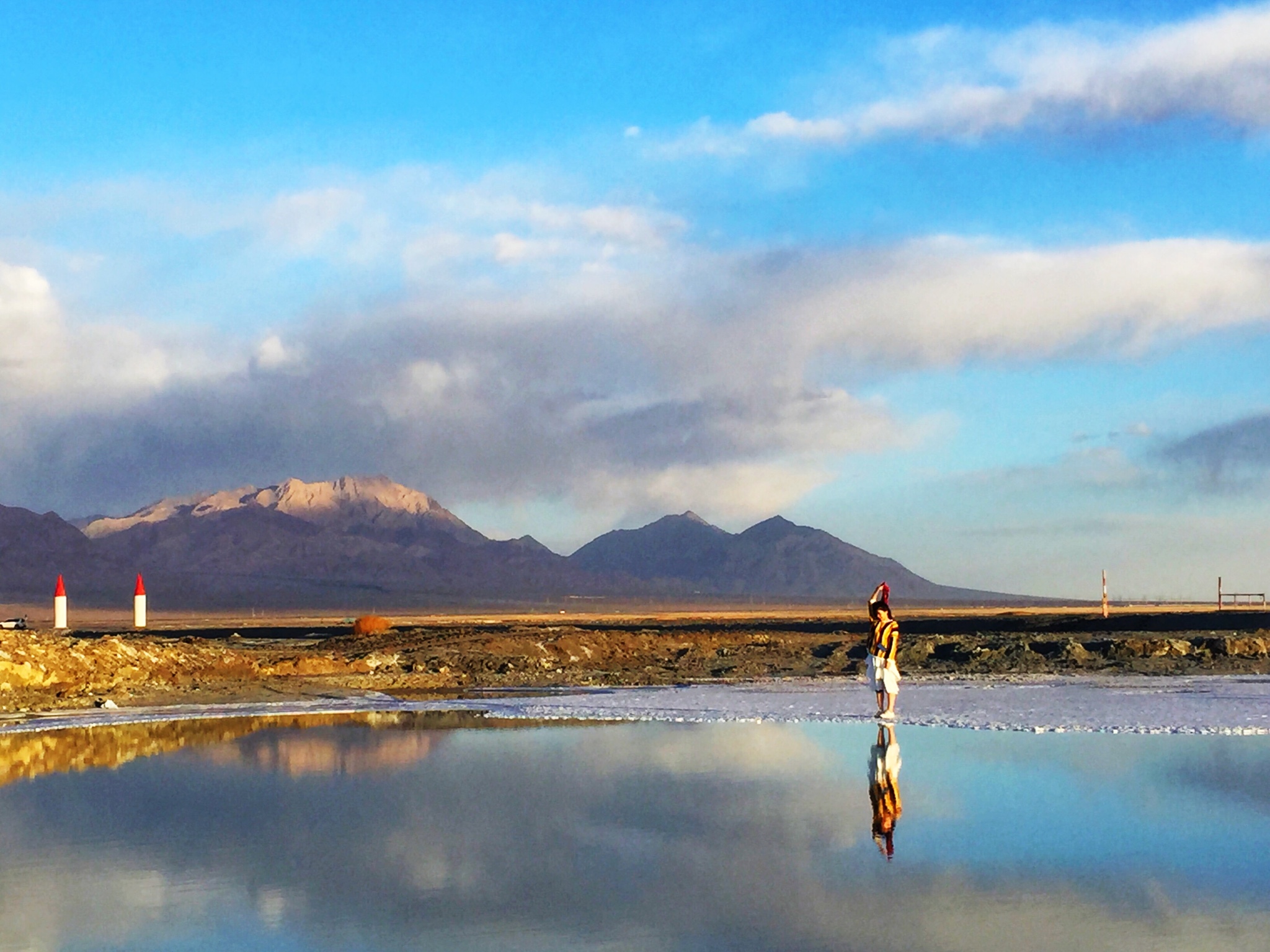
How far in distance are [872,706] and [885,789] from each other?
9174mm

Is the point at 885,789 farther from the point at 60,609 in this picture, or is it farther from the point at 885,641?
the point at 60,609

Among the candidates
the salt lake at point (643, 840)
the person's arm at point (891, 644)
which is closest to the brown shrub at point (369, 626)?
the person's arm at point (891, 644)

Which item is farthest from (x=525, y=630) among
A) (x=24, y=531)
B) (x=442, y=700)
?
(x=24, y=531)

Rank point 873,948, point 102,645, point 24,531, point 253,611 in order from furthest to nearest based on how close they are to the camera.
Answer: point 24,531, point 253,611, point 102,645, point 873,948

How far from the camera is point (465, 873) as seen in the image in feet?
31.1

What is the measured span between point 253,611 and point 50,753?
122937mm

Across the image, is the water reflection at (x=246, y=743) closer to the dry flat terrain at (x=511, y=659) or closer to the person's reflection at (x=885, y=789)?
the dry flat terrain at (x=511, y=659)

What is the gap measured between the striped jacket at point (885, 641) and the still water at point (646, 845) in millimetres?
2714

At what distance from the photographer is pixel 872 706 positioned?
2211 centimetres

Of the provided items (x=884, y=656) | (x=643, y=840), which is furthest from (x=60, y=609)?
(x=643, y=840)

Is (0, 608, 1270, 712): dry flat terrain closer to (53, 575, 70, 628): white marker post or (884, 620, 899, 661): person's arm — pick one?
(53, 575, 70, 628): white marker post

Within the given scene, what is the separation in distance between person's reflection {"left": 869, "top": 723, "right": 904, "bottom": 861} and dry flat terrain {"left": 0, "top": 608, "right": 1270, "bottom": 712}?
12.1 meters

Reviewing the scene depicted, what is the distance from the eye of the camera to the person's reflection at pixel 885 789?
34.9 ft

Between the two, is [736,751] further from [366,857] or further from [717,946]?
[717,946]
